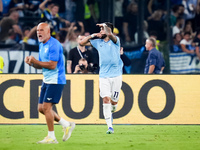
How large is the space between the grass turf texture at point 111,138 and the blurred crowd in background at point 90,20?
4831 mm

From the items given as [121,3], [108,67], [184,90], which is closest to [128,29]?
[121,3]

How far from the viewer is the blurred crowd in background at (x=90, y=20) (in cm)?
1745

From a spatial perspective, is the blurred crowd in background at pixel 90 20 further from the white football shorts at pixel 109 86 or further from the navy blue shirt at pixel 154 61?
the white football shorts at pixel 109 86

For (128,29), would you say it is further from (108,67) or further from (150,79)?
(108,67)

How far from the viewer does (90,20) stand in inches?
698

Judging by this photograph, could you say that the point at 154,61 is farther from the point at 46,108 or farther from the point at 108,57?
the point at 46,108

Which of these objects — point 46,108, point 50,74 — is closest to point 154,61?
point 50,74

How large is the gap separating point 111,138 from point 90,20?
7.93 metres

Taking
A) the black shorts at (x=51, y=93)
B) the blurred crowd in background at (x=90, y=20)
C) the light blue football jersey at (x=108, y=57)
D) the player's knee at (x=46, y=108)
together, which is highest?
the blurred crowd in background at (x=90, y=20)

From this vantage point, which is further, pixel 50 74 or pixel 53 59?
pixel 50 74

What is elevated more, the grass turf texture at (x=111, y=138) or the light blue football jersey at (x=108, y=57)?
the light blue football jersey at (x=108, y=57)

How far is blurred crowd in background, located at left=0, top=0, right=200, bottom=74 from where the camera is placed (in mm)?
17453

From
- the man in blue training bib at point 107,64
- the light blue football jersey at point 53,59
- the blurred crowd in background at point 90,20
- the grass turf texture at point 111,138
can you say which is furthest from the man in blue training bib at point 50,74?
the blurred crowd in background at point 90,20

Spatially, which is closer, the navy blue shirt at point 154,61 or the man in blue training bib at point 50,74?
the man in blue training bib at point 50,74
